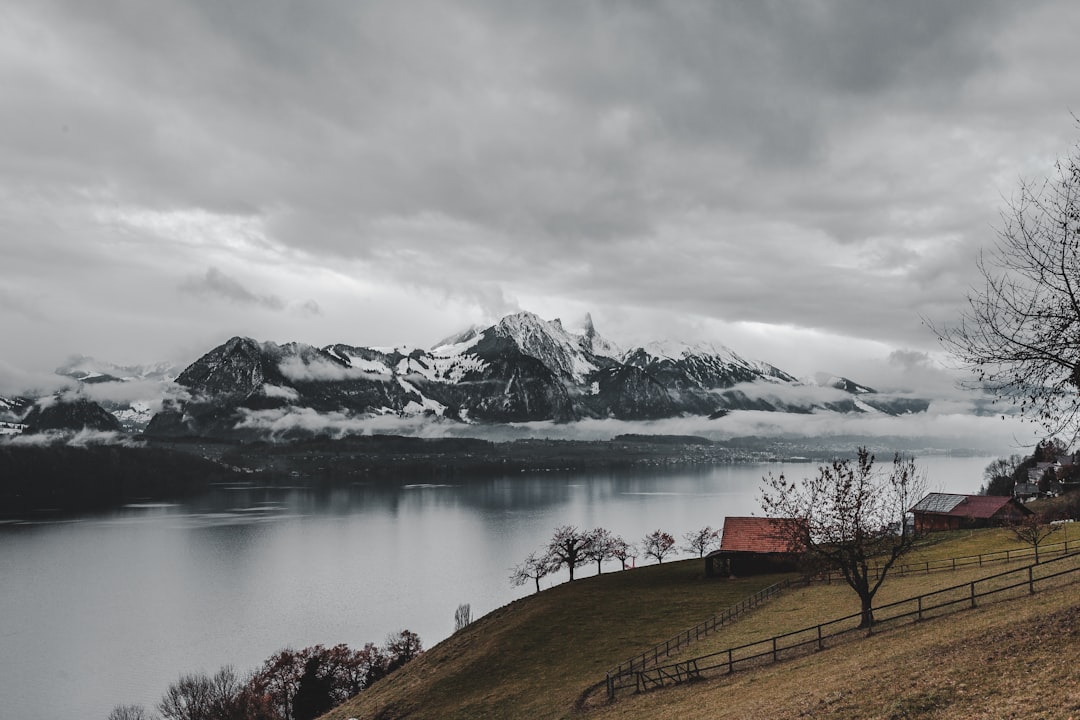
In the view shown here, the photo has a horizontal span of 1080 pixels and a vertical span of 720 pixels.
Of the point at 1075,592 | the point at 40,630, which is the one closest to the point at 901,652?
the point at 1075,592

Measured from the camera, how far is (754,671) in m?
30.6

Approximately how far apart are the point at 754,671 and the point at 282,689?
5148 cm

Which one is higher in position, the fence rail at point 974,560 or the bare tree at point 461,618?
the fence rail at point 974,560

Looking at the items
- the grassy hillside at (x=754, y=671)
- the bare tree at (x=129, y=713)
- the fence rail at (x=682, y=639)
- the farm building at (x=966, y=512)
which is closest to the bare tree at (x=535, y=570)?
the grassy hillside at (x=754, y=671)

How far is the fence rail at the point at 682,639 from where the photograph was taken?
35.7 meters

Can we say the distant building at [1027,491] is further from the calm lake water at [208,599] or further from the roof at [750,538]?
the roof at [750,538]

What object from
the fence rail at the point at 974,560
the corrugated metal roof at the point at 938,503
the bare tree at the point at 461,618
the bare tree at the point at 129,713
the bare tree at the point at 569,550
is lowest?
the bare tree at the point at 129,713

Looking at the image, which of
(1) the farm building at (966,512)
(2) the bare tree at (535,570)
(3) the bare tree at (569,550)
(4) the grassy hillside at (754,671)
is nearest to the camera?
(4) the grassy hillside at (754,671)

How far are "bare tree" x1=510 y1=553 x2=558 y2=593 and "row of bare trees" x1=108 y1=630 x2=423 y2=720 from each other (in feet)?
70.7

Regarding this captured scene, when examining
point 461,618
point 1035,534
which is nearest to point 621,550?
point 461,618

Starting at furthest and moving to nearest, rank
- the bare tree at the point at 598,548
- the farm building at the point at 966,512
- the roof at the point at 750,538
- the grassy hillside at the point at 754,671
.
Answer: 1. the bare tree at the point at 598,548
2. the farm building at the point at 966,512
3. the roof at the point at 750,538
4. the grassy hillside at the point at 754,671

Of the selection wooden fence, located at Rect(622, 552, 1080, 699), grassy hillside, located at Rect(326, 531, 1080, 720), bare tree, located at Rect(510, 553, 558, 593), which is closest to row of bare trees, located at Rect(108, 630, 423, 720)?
grassy hillside, located at Rect(326, 531, 1080, 720)

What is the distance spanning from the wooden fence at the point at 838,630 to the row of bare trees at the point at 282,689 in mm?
39153

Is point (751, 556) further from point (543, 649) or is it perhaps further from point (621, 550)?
point (621, 550)
